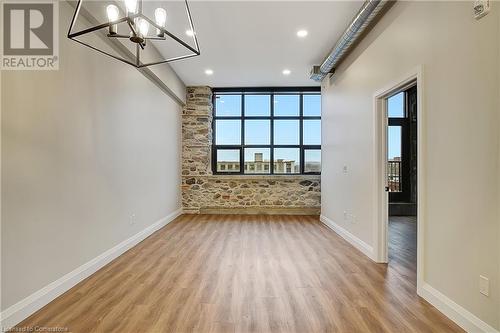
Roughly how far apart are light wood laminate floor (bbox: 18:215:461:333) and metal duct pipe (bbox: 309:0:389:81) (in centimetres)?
281

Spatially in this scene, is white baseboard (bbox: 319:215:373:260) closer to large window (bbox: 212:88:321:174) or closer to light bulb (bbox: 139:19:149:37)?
large window (bbox: 212:88:321:174)

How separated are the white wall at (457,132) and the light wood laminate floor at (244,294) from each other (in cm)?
39

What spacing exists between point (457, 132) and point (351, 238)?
2.34 metres

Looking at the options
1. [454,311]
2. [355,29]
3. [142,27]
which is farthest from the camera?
[355,29]

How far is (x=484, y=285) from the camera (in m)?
1.70

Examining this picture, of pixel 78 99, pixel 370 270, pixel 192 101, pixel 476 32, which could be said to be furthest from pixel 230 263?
pixel 192 101

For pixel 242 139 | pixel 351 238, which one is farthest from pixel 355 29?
pixel 242 139

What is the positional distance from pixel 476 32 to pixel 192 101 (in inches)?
216

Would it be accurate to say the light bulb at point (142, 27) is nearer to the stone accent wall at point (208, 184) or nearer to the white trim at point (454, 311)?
the white trim at point (454, 311)

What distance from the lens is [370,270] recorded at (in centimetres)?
288

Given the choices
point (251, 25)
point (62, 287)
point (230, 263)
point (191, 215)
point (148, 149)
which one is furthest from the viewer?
point (191, 215)

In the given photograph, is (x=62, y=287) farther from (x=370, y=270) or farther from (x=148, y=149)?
(x=370, y=270)

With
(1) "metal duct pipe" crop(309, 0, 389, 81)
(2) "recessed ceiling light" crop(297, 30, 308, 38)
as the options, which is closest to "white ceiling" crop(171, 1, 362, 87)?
(2) "recessed ceiling light" crop(297, 30, 308, 38)

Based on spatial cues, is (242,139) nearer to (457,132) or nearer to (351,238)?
(351,238)
